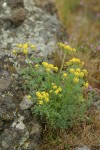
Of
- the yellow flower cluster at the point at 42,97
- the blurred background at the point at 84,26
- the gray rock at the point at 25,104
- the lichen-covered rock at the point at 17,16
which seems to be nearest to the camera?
the yellow flower cluster at the point at 42,97

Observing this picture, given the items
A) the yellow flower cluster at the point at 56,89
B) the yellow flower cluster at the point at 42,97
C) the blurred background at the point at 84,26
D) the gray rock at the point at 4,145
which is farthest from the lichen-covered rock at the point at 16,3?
the gray rock at the point at 4,145

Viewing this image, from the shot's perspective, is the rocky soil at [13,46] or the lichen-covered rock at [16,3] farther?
the lichen-covered rock at [16,3]

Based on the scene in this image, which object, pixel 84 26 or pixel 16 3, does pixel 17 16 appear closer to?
pixel 16 3

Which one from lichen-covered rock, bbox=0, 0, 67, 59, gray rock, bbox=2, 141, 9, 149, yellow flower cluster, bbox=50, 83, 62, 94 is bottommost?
gray rock, bbox=2, 141, 9, 149

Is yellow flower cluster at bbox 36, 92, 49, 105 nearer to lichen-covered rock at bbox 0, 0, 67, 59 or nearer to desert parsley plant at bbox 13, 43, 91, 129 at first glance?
desert parsley plant at bbox 13, 43, 91, 129

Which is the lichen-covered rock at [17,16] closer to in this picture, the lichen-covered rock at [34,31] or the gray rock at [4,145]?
the lichen-covered rock at [34,31]

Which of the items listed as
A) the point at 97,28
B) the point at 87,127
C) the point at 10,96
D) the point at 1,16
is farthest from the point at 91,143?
the point at 97,28

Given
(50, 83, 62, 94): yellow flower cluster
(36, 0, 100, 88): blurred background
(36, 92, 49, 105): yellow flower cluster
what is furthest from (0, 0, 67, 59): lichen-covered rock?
(36, 92, 49, 105): yellow flower cluster
